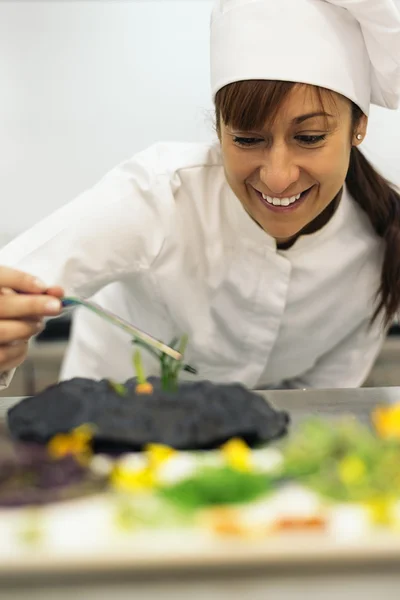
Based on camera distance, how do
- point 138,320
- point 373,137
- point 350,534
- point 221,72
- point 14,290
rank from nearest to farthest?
point 350,534 → point 14,290 → point 221,72 → point 138,320 → point 373,137

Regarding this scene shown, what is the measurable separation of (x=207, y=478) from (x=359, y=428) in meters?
0.22

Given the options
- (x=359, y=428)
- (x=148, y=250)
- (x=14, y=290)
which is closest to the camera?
(x=359, y=428)

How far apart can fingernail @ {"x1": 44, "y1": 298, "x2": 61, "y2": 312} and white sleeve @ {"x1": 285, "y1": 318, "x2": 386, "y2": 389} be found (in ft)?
2.26

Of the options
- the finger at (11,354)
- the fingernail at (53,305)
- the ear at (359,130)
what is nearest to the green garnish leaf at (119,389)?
the fingernail at (53,305)

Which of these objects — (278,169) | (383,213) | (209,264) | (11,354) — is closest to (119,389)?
(11,354)

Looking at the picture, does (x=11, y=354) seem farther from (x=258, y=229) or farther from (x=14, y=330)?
(x=258, y=229)

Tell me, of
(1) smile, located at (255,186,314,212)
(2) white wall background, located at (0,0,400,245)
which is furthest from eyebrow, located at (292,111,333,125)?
(2) white wall background, located at (0,0,400,245)

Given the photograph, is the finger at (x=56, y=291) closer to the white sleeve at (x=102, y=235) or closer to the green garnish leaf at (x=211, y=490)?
the white sleeve at (x=102, y=235)

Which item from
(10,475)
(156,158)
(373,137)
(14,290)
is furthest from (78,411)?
(373,137)

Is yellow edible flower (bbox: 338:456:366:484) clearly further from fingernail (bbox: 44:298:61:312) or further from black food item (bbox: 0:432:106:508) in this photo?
fingernail (bbox: 44:298:61:312)

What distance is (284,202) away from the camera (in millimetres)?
1108

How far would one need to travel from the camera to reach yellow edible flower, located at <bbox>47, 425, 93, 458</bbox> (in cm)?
64

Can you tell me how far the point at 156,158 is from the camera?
125cm

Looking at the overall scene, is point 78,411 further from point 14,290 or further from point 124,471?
point 14,290
